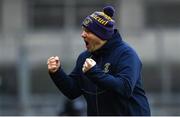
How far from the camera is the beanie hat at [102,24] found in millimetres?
5008

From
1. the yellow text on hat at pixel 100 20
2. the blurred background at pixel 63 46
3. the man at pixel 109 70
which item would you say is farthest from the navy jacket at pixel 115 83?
the blurred background at pixel 63 46

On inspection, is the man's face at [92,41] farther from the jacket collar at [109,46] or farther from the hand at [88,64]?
the hand at [88,64]

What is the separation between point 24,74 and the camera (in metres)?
12.9

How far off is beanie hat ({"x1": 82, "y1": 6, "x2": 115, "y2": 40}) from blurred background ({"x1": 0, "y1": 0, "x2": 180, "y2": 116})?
3685 millimetres

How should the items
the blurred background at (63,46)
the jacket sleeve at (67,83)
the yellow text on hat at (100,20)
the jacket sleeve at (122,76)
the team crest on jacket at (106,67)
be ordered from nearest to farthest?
1. the jacket sleeve at (122,76)
2. the team crest on jacket at (106,67)
3. the yellow text on hat at (100,20)
4. the jacket sleeve at (67,83)
5. the blurred background at (63,46)

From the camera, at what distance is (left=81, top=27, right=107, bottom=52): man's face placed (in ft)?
16.4

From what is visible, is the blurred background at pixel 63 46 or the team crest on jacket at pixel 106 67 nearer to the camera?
the team crest on jacket at pixel 106 67

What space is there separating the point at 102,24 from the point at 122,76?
1.25ft

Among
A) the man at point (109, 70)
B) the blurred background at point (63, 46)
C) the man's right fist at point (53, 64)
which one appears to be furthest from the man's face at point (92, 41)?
the blurred background at point (63, 46)

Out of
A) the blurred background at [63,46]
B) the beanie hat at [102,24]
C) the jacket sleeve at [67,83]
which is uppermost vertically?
the beanie hat at [102,24]

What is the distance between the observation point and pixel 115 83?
4.78 m

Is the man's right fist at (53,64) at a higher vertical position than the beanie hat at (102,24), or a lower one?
lower

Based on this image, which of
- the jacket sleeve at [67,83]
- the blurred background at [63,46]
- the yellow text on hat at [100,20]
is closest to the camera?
the yellow text on hat at [100,20]

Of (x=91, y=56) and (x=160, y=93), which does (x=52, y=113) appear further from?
(x=91, y=56)
